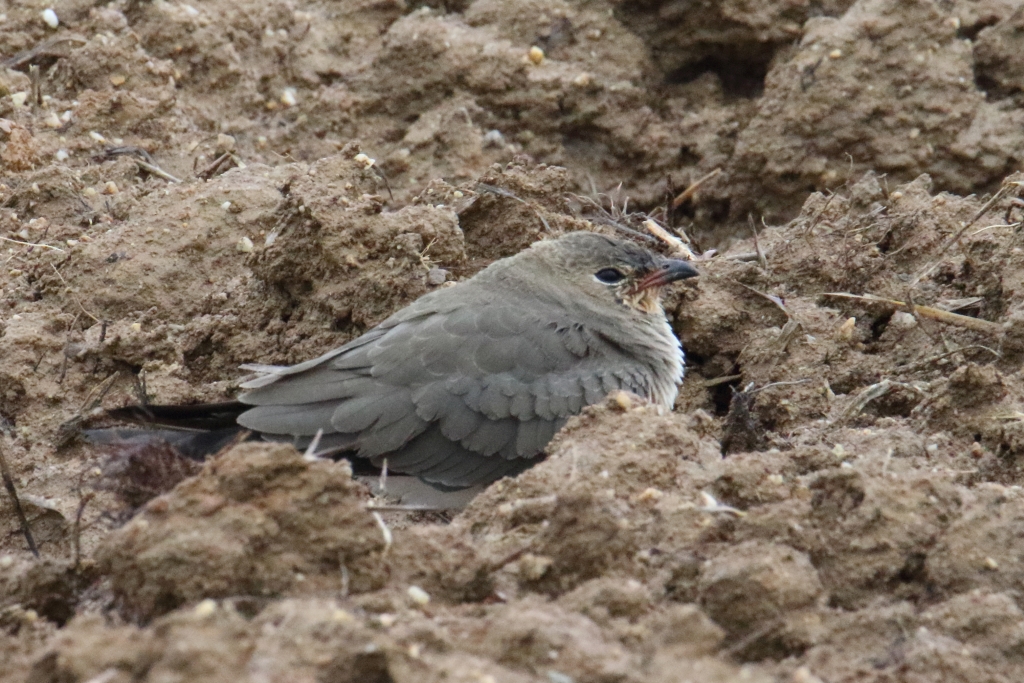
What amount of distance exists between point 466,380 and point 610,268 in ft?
3.11

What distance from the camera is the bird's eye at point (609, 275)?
577 centimetres

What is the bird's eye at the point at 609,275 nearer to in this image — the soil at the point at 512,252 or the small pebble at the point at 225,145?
the soil at the point at 512,252

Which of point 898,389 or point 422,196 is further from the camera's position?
point 422,196

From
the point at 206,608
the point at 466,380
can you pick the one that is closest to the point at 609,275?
the point at 466,380

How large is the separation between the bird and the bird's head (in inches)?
4.3

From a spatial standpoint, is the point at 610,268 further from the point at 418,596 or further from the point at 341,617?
the point at 341,617

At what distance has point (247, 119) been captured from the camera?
25.2 ft

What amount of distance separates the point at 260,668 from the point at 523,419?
253 cm

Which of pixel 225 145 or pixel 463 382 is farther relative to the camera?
pixel 225 145

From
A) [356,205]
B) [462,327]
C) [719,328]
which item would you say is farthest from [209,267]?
[719,328]

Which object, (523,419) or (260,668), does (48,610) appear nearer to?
(260,668)

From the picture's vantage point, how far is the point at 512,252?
646 cm

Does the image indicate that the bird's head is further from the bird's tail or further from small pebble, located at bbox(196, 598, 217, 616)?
small pebble, located at bbox(196, 598, 217, 616)

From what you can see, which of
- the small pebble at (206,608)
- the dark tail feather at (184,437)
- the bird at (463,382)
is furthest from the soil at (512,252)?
the bird at (463,382)
